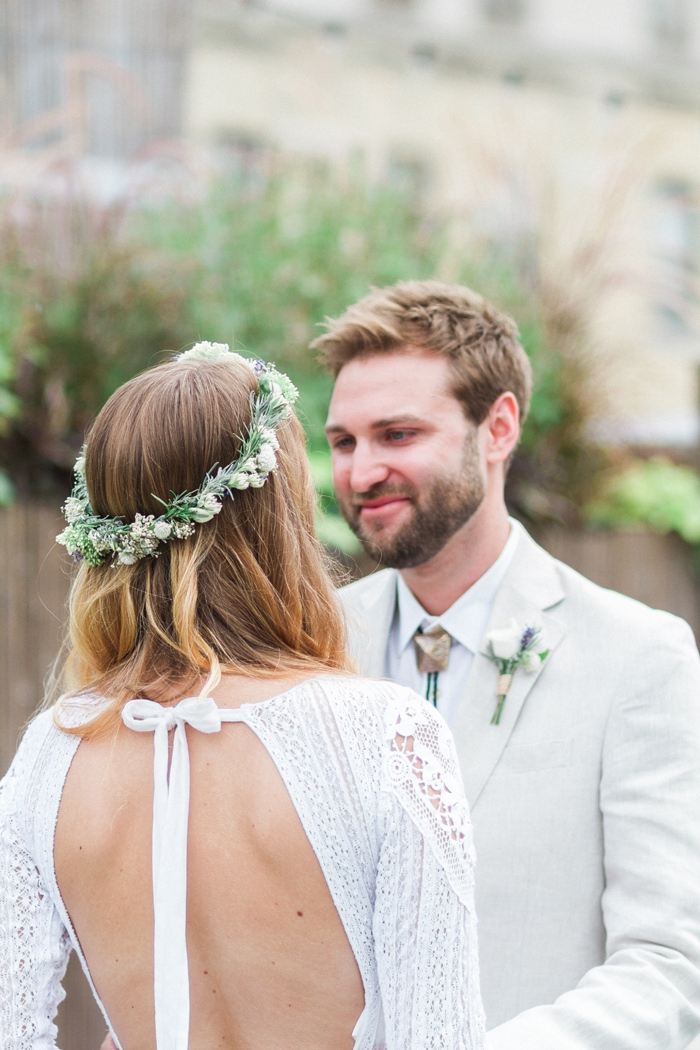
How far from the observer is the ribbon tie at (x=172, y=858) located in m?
1.61

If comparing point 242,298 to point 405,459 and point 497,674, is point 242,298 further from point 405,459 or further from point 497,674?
point 497,674

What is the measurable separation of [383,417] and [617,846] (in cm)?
116

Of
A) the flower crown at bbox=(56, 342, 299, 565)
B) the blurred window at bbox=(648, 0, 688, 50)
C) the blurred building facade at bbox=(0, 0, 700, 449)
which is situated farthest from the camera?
the blurred window at bbox=(648, 0, 688, 50)

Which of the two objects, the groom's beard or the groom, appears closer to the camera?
the groom

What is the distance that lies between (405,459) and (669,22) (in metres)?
14.5

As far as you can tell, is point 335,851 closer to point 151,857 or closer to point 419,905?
point 419,905

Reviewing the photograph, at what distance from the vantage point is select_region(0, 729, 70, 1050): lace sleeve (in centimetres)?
181

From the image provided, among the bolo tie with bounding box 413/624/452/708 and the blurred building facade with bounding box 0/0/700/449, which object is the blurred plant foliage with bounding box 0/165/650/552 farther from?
the bolo tie with bounding box 413/624/452/708

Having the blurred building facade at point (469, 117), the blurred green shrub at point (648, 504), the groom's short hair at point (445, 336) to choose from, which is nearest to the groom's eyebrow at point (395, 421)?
the groom's short hair at point (445, 336)

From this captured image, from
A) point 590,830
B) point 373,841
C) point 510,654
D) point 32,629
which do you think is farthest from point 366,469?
point 32,629

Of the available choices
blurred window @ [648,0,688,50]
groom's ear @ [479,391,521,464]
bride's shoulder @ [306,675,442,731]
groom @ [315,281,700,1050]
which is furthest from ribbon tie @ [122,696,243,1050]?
blurred window @ [648,0,688,50]

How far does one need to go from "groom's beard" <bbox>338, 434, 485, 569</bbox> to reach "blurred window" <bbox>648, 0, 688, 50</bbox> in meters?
14.1

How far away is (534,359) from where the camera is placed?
219 inches

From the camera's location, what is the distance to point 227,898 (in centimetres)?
161
